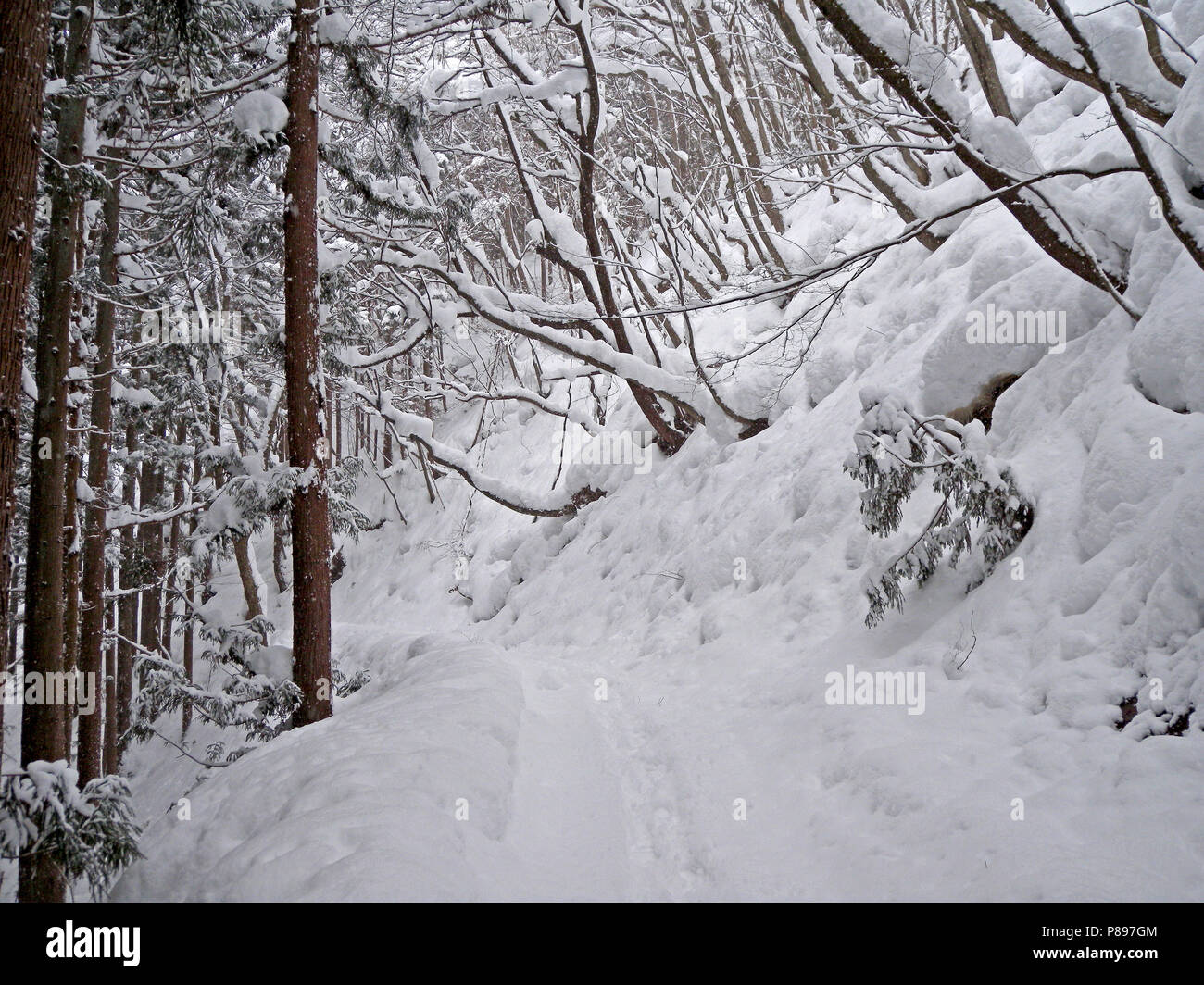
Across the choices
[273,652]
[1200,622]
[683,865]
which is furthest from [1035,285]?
[273,652]

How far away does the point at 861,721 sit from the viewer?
4801mm

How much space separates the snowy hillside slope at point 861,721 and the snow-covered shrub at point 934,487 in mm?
207

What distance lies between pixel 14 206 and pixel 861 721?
5664 mm

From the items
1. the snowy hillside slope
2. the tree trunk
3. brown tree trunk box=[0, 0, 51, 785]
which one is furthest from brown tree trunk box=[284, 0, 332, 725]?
the tree trunk

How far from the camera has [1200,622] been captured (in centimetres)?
371

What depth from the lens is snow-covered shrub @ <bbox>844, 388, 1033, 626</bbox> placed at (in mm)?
5031

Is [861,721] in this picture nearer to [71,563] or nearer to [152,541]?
[71,563]

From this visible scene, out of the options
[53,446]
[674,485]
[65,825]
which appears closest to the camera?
[65,825]

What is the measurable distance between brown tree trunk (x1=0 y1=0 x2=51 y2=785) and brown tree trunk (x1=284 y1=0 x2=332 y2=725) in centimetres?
301

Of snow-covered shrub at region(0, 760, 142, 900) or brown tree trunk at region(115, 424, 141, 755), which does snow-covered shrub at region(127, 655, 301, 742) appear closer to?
brown tree trunk at region(115, 424, 141, 755)

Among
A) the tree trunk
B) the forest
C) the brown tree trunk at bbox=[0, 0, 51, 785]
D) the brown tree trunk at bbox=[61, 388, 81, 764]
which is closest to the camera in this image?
the brown tree trunk at bbox=[0, 0, 51, 785]

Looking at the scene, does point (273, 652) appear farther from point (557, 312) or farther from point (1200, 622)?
point (1200, 622)

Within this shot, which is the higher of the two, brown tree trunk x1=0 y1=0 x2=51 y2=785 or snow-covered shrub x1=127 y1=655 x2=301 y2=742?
brown tree trunk x1=0 y1=0 x2=51 y2=785

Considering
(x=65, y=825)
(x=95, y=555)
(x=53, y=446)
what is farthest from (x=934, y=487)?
(x=95, y=555)
